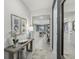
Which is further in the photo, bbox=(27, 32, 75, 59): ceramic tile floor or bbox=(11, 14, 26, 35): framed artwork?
bbox=(11, 14, 26, 35): framed artwork

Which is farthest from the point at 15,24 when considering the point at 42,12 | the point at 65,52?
the point at 42,12

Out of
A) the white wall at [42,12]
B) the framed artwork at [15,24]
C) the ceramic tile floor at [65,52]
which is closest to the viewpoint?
the ceramic tile floor at [65,52]

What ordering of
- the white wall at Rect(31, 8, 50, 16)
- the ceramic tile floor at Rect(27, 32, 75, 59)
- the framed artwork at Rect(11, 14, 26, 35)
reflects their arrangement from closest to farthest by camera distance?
the ceramic tile floor at Rect(27, 32, 75, 59), the framed artwork at Rect(11, 14, 26, 35), the white wall at Rect(31, 8, 50, 16)

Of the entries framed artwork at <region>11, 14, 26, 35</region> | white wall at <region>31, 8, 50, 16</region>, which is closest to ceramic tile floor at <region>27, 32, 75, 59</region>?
framed artwork at <region>11, 14, 26, 35</region>

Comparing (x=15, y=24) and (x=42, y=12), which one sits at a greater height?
(x=42, y=12)

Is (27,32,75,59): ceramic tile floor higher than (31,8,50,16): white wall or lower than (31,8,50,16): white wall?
lower

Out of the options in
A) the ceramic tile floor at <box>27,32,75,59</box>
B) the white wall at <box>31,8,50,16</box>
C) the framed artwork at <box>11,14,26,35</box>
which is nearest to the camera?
the ceramic tile floor at <box>27,32,75,59</box>

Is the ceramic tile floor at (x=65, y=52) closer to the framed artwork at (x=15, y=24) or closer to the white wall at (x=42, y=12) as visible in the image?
the framed artwork at (x=15, y=24)

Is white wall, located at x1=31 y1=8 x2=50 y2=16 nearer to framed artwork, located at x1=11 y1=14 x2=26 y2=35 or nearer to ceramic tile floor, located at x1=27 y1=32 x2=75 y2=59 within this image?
A: framed artwork, located at x1=11 y1=14 x2=26 y2=35

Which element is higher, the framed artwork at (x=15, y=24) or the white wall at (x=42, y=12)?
the white wall at (x=42, y=12)

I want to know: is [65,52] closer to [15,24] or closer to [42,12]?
[15,24]

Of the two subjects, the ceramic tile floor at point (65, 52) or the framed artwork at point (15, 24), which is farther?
the framed artwork at point (15, 24)

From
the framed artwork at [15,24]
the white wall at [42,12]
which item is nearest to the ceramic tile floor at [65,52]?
the framed artwork at [15,24]
